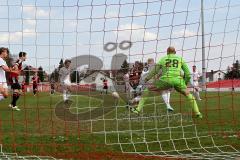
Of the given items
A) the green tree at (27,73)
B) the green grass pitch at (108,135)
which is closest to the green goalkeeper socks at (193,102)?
the green grass pitch at (108,135)

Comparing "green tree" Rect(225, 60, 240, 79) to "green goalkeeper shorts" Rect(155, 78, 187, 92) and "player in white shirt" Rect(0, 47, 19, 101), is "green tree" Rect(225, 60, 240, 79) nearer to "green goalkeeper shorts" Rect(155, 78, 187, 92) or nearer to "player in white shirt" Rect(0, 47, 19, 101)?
"green goalkeeper shorts" Rect(155, 78, 187, 92)

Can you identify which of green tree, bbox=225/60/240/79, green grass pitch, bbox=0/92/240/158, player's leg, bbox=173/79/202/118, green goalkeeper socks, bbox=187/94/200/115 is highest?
green tree, bbox=225/60/240/79

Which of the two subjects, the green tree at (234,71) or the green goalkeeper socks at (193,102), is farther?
the green goalkeeper socks at (193,102)

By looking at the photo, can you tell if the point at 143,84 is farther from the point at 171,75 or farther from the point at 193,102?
the point at 171,75

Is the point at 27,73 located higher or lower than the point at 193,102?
higher

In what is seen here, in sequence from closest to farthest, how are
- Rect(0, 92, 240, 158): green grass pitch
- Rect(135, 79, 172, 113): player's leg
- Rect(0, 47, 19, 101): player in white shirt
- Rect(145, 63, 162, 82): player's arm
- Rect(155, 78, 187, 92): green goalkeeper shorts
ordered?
Rect(0, 92, 240, 158): green grass pitch → Rect(145, 63, 162, 82): player's arm → Rect(0, 47, 19, 101): player in white shirt → Rect(155, 78, 187, 92): green goalkeeper shorts → Rect(135, 79, 172, 113): player's leg

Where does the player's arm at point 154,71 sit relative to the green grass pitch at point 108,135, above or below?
above

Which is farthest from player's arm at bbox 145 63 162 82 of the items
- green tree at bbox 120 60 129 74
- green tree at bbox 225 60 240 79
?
green tree at bbox 225 60 240 79

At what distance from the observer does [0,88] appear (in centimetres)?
1060

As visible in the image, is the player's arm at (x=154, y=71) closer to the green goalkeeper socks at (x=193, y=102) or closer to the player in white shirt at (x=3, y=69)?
the green goalkeeper socks at (x=193, y=102)

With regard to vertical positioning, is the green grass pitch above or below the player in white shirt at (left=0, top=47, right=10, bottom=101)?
below

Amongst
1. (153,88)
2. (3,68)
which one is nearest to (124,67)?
(3,68)

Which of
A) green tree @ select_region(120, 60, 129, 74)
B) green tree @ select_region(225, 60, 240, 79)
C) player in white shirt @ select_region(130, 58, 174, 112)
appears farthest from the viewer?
player in white shirt @ select_region(130, 58, 174, 112)

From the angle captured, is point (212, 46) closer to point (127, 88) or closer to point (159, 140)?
point (159, 140)
